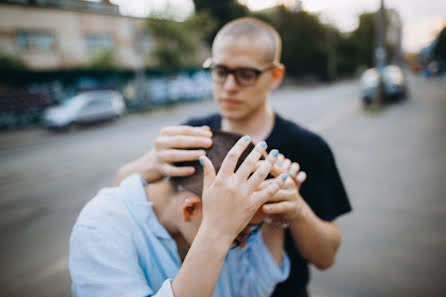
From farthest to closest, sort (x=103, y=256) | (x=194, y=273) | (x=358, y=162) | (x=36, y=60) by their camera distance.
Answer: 1. (x=36, y=60)
2. (x=358, y=162)
3. (x=103, y=256)
4. (x=194, y=273)

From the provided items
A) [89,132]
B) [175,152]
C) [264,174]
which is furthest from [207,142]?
[89,132]

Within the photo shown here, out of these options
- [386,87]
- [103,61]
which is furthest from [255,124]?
[103,61]

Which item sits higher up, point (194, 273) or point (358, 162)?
point (194, 273)

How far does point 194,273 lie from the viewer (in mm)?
875

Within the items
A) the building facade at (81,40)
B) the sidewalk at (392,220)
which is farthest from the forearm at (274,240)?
the building facade at (81,40)

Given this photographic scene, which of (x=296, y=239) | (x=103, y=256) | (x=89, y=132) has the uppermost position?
(x=103, y=256)

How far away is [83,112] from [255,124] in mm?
15636

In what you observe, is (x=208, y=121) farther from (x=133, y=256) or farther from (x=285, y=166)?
(x=133, y=256)

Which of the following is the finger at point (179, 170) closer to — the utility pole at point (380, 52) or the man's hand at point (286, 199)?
the man's hand at point (286, 199)

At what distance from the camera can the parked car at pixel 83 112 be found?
14.6 meters

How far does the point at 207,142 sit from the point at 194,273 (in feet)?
1.69

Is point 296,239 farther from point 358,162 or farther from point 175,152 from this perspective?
point 358,162

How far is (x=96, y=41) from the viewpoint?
23750 millimetres

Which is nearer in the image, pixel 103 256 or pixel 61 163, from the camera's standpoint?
pixel 103 256
